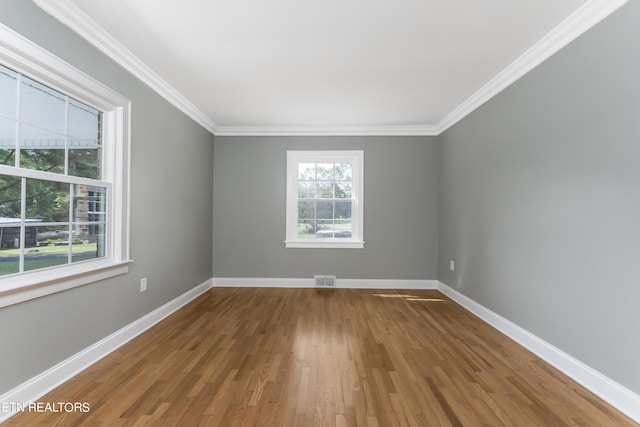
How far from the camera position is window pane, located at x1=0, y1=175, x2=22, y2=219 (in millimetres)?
1851

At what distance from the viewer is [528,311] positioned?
2770 mm

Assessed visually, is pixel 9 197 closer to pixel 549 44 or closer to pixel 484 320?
pixel 549 44

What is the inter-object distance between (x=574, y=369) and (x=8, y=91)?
4078mm

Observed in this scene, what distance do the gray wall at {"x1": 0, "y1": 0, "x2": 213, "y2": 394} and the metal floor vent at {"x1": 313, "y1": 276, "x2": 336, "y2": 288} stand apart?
168 cm

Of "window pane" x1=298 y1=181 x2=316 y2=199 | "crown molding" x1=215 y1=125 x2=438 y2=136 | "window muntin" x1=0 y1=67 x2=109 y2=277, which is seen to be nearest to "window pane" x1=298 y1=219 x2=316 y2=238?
"window pane" x1=298 y1=181 x2=316 y2=199

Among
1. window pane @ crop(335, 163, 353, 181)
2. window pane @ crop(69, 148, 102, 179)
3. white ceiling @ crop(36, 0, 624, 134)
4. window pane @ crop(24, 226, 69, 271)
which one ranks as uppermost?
white ceiling @ crop(36, 0, 624, 134)

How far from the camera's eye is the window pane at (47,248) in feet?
6.63

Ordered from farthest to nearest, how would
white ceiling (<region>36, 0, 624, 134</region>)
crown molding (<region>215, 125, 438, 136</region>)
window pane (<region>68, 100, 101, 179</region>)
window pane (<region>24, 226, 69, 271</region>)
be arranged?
crown molding (<region>215, 125, 438, 136</region>) → window pane (<region>68, 100, 101, 179</region>) → white ceiling (<region>36, 0, 624, 134</region>) → window pane (<region>24, 226, 69, 271</region>)

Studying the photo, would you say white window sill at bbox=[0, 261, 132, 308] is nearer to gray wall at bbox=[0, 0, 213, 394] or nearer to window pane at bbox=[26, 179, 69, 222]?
gray wall at bbox=[0, 0, 213, 394]

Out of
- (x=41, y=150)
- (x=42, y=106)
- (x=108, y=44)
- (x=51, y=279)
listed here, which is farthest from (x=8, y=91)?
(x=51, y=279)

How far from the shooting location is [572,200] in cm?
231

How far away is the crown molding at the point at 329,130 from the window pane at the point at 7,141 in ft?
10.6

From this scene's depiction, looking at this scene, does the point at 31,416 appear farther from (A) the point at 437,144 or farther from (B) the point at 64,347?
(A) the point at 437,144

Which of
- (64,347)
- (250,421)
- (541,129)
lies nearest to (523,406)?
(250,421)
